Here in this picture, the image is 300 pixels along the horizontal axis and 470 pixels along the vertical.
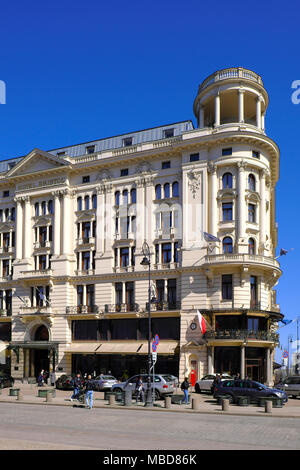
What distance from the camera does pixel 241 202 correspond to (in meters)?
49.8

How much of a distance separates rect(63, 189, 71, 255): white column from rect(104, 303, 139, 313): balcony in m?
7.73

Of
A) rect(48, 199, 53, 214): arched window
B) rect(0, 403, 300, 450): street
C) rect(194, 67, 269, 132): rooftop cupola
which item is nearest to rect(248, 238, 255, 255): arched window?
rect(194, 67, 269, 132): rooftop cupola

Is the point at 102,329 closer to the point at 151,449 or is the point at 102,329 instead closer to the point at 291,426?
the point at 291,426

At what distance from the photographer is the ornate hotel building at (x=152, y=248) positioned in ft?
160

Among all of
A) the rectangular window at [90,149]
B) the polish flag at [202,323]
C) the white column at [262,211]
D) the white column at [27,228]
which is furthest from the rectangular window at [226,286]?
the white column at [27,228]

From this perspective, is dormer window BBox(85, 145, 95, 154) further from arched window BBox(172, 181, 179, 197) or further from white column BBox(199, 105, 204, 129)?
white column BBox(199, 105, 204, 129)

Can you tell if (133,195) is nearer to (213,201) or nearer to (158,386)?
(213,201)

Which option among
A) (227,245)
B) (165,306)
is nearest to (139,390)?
(165,306)

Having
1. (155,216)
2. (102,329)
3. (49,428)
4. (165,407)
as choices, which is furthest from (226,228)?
(49,428)

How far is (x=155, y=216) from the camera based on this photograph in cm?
5350

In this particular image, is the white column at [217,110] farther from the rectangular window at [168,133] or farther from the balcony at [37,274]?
the balcony at [37,274]

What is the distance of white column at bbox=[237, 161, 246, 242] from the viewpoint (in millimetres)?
49344

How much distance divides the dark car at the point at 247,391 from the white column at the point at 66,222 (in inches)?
1054

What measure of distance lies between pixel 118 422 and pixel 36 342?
32.9 meters
